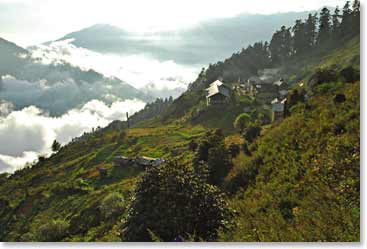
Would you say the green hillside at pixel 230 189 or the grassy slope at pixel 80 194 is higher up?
the green hillside at pixel 230 189

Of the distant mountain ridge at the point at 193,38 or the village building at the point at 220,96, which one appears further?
the village building at the point at 220,96

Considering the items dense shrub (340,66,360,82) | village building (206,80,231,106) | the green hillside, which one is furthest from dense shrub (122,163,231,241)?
village building (206,80,231,106)

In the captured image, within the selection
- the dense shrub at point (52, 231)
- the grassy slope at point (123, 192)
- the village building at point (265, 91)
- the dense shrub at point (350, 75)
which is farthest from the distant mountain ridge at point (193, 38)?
the village building at point (265, 91)

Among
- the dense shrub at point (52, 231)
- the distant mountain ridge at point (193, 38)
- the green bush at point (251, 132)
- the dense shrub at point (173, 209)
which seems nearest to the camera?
the dense shrub at point (173, 209)

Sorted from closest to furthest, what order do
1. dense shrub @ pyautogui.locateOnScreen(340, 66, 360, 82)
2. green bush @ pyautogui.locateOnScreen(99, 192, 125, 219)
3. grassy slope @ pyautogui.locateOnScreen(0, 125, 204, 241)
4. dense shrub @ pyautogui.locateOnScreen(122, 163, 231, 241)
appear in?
dense shrub @ pyautogui.locateOnScreen(122, 163, 231, 241) → grassy slope @ pyautogui.locateOnScreen(0, 125, 204, 241) → dense shrub @ pyautogui.locateOnScreen(340, 66, 360, 82) → green bush @ pyautogui.locateOnScreen(99, 192, 125, 219)

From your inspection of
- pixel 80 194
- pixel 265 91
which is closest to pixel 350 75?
pixel 80 194

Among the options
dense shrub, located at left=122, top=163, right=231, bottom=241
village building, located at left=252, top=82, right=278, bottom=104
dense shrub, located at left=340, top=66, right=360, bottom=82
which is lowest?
village building, located at left=252, top=82, right=278, bottom=104

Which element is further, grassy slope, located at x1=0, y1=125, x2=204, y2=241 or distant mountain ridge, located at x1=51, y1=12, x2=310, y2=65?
distant mountain ridge, located at x1=51, y1=12, x2=310, y2=65

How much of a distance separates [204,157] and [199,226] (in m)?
4.66

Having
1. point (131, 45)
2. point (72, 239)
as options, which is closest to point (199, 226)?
point (72, 239)

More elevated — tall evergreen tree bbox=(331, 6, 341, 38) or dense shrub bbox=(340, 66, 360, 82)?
tall evergreen tree bbox=(331, 6, 341, 38)

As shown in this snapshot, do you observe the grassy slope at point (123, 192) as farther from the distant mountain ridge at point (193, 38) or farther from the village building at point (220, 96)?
the distant mountain ridge at point (193, 38)

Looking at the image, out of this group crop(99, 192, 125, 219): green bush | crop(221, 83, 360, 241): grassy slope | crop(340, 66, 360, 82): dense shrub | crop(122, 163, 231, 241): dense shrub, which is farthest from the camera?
crop(99, 192, 125, 219): green bush

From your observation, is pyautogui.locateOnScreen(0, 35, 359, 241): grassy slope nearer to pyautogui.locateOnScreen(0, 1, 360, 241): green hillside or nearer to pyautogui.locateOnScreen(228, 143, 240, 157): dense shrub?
pyautogui.locateOnScreen(0, 1, 360, 241): green hillside
